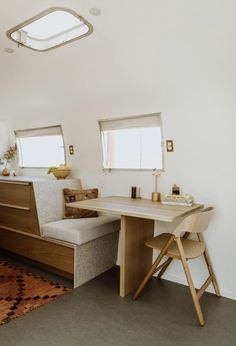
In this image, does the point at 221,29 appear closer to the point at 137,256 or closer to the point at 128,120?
the point at 128,120

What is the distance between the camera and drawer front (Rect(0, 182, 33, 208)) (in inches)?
121

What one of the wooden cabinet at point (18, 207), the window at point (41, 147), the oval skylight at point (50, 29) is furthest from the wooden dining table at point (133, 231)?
the window at point (41, 147)

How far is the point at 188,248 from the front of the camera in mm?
2334

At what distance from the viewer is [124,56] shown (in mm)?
2381

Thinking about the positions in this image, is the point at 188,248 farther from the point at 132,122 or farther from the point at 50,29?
the point at 50,29

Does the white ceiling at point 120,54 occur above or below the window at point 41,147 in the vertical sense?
above

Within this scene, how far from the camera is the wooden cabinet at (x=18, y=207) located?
303 cm

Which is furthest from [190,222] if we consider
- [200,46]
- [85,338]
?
[200,46]

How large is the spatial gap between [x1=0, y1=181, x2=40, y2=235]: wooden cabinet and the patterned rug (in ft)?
1.64

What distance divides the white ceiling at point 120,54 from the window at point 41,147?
1.98 ft

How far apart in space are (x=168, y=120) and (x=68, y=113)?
5.26 feet

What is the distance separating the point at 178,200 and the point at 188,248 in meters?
0.50

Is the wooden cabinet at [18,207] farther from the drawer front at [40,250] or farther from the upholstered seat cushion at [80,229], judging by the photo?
the upholstered seat cushion at [80,229]

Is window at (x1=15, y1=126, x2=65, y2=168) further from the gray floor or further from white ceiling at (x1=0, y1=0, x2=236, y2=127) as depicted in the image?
the gray floor
